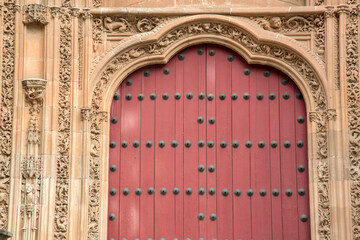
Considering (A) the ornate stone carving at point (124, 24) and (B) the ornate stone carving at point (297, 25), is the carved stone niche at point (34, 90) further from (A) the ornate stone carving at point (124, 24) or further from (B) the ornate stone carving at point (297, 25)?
(B) the ornate stone carving at point (297, 25)

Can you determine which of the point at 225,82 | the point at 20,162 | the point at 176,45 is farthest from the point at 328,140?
the point at 20,162

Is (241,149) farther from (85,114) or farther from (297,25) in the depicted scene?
(85,114)

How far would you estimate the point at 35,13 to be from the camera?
41.7ft

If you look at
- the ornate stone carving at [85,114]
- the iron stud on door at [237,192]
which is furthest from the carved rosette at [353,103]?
the ornate stone carving at [85,114]

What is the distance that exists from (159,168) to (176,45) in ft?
5.78

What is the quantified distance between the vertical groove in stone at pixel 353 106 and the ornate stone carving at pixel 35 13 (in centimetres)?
421

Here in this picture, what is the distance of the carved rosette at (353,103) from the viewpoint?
40.4 ft

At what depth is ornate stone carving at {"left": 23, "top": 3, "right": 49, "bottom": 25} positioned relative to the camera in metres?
12.7

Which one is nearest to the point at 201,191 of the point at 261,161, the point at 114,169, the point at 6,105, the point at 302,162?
the point at 261,161

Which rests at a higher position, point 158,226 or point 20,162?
point 20,162

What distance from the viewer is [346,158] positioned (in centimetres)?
1246

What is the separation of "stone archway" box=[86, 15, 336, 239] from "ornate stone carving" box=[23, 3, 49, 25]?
3.34ft

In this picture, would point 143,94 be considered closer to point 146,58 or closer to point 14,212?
point 146,58

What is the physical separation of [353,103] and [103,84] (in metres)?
3.47
